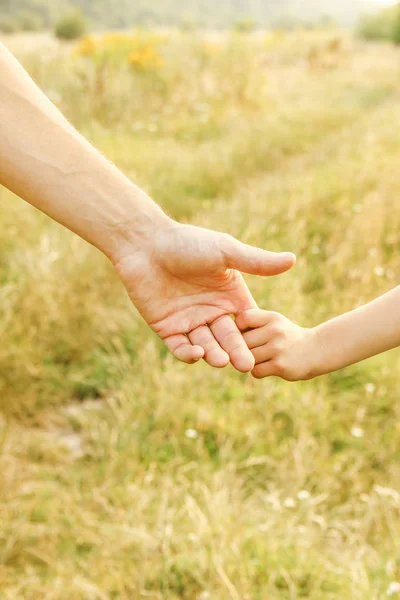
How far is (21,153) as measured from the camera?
140cm

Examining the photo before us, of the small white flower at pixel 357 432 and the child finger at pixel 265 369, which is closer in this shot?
the child finger at pixel 265 369

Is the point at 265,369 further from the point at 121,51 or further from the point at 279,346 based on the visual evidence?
the point at 121,51

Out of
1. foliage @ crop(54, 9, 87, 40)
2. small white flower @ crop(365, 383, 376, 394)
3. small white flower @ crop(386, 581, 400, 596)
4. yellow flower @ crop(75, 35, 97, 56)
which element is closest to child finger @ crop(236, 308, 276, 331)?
small white flower @ crop(386, 581, 400, 596)

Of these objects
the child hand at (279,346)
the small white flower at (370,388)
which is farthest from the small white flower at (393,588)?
the small white flower at (370,388)

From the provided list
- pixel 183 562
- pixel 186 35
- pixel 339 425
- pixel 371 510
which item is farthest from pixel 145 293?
pixel 186 35

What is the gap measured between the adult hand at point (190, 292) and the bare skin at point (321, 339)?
2.8 inches

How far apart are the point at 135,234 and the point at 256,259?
1.12 feet

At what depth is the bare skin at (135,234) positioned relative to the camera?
1.40 metres

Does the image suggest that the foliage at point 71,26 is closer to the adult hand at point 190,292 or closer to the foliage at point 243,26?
the foliage at point 243,26

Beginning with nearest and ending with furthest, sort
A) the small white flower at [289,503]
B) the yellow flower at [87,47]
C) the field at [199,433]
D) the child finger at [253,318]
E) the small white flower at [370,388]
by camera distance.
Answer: the child finger at [253,318], the field at [199,433], the small white flower at [289,503], the small white flower at [370,388], the yellow flower at [87,47]

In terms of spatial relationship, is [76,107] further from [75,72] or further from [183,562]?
[183,562]

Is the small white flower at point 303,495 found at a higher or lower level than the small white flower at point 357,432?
higher

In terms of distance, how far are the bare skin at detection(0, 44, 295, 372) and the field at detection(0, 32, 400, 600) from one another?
56 cm

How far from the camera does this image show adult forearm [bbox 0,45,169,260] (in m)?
1.40
